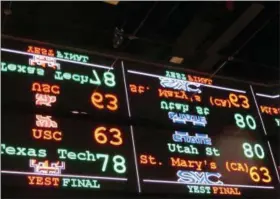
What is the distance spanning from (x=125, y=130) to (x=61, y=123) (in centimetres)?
48

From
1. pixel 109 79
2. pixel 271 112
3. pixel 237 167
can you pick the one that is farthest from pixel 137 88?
pixel 271 112

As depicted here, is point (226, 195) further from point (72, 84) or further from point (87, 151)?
point (72, 84)

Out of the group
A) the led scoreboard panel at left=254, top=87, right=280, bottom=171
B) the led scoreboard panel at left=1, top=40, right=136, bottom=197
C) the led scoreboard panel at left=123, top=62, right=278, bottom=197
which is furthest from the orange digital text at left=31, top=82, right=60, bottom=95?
the led scoreboard panel at left=254, top=87, right=280, bottom=171

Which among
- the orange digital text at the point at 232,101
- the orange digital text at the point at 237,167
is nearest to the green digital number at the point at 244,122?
the orange digital text at the point at 232,101

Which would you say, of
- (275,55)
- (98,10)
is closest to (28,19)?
(98,10)

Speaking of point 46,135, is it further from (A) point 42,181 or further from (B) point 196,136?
(B) point 196,136

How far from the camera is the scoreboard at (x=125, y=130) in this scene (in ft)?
10.2

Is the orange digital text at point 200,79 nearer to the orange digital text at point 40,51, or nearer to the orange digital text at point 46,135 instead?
the orange digital text at point 40,51

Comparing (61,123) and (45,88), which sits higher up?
(45,88)

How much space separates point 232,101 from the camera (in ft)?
13.4

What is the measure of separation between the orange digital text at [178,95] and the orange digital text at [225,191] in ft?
2.57

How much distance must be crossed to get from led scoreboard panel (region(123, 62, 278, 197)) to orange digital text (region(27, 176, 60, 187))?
0.63 meters

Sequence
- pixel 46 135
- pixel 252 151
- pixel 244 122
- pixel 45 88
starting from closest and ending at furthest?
pixel 46 135
pixel 45 88
pixel 252 151
pixel 244 122

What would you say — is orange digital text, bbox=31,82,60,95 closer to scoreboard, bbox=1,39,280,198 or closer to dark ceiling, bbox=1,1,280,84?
scoreboard, bbox=1,39,280,198
